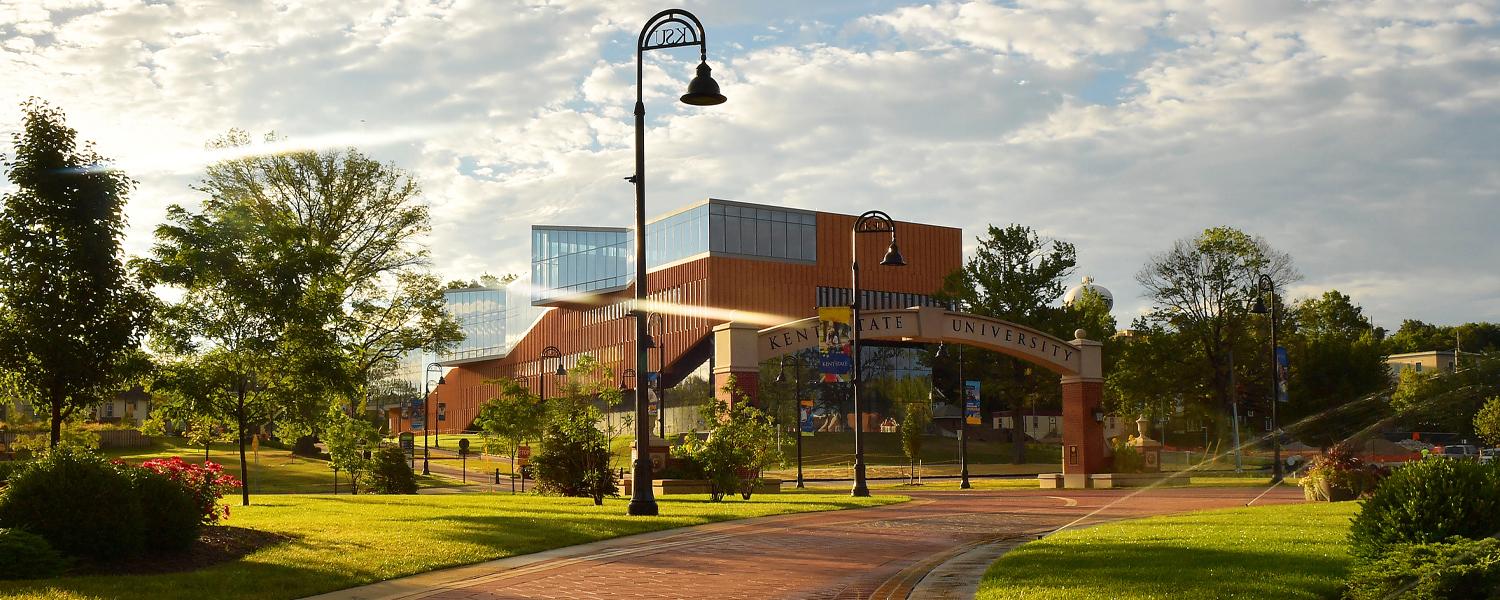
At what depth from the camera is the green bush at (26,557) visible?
11.6 metres

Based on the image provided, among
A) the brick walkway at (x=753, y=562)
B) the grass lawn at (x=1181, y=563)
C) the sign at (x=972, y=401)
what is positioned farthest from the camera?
the sign at (x=972, y=401)

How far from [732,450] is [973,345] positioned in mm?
15511

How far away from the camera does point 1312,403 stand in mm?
72375

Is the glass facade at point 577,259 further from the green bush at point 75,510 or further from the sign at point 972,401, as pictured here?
the green bush at point 75,510

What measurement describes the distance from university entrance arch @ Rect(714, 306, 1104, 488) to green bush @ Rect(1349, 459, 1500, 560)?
23703 millimetres

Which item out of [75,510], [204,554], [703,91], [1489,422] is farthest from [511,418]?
[75,510]

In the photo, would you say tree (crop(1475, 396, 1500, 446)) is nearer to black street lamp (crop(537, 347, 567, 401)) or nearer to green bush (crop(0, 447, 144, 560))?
green bush (crop(0, 447, 144, 560))

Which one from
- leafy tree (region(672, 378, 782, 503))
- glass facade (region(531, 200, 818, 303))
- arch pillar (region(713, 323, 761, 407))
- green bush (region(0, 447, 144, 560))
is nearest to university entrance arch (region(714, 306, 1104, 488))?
arch pillar (region(713, 323, 761, 407))

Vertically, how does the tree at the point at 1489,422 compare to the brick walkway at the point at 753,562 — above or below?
above

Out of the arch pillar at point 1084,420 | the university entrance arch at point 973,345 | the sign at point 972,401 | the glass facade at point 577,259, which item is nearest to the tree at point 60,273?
→ the university entrance arch at point 973,345

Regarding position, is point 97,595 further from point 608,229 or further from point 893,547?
point 608,229

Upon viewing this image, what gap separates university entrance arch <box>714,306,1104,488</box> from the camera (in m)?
35.5

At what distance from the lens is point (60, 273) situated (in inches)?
771

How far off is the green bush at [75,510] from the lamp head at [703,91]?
33.1 ft
